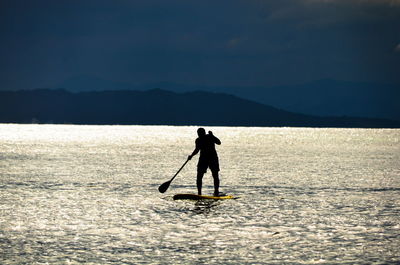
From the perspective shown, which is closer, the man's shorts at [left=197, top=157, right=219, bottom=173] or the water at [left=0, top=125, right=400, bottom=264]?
the water at [left=0, top=125, right=400, bottom=264]

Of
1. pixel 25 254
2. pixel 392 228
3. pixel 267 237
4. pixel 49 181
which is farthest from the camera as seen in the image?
pixel 49 181

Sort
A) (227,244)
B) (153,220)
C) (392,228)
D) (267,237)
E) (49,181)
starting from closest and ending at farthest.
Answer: (227,244)
(267,237)
(392,228)
(153,220)
(49,181)

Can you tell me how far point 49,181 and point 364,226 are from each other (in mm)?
18588

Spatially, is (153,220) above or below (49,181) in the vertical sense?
below

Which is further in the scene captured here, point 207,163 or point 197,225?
point 207,163

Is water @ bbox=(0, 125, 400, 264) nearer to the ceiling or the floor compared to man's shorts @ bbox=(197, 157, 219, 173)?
nearer to the floor

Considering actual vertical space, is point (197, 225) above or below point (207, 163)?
below

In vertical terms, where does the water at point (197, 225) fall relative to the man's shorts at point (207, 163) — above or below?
below

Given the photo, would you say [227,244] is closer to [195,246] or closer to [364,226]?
[195,246]

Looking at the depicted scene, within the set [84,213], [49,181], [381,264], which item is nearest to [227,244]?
[381,264]

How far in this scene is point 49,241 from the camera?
42.5 ft

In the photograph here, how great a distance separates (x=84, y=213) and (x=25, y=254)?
5852 millimetres

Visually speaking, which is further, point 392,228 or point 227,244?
point 392,228

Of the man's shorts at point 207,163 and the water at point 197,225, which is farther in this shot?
the man's shorts at point 207,163
